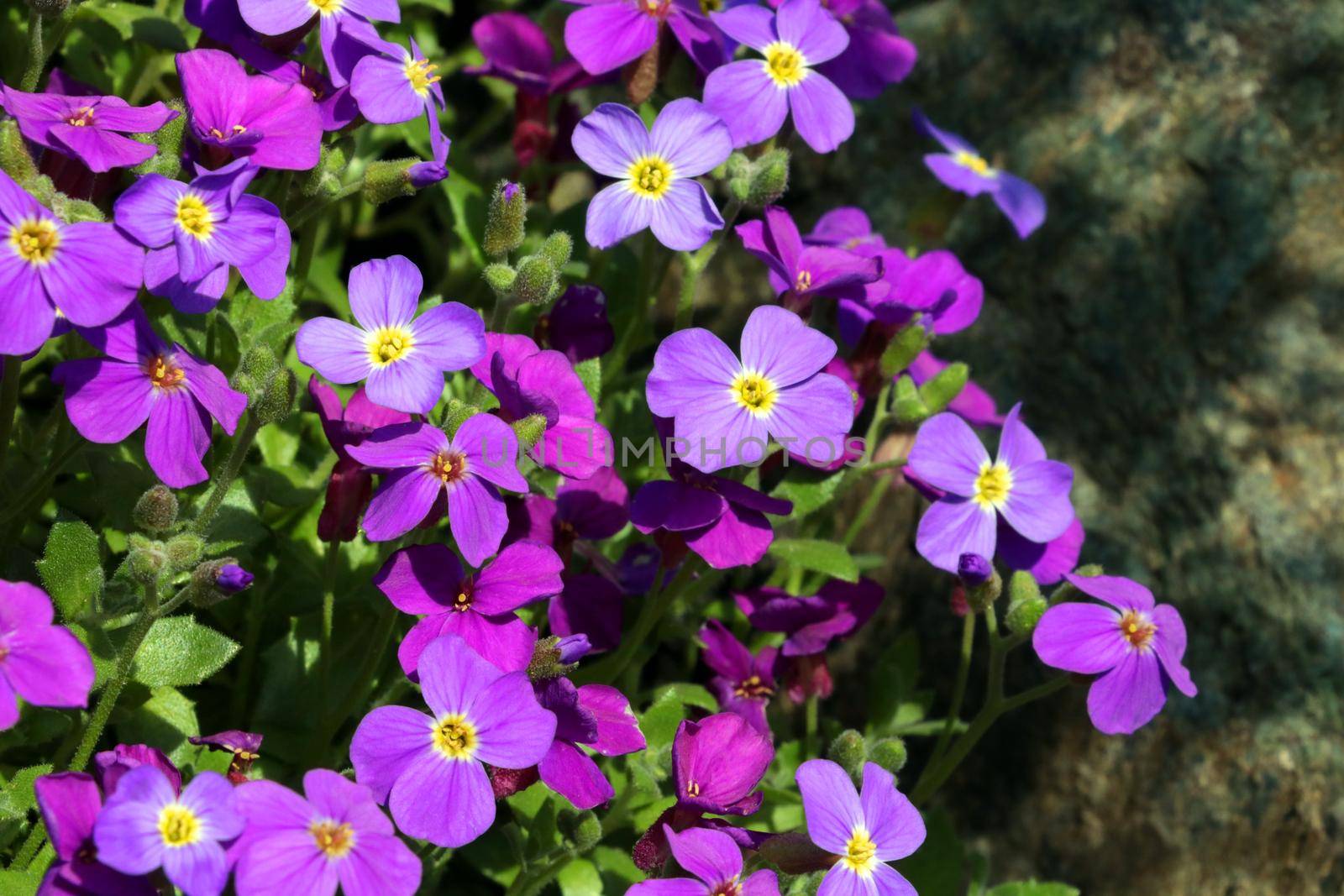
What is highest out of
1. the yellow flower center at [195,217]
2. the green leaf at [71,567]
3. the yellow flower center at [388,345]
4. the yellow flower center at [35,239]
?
the yellow flower center at [195,217]

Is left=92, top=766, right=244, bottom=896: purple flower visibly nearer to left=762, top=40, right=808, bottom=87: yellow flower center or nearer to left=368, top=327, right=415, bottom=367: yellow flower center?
left=368, top=327, right=415, bottom=367: yellow flower center

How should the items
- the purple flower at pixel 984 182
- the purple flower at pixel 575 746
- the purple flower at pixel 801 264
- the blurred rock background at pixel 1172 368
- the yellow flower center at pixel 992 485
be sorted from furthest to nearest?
the purple flower at pixel 984 182
the blurred rock background at pixel 1172 368
the yellow flower center at pixel 992 485
the purple flower at pixel 801 264
the purple flower at pixel 575 746

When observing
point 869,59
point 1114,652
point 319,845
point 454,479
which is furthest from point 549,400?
point 869,59

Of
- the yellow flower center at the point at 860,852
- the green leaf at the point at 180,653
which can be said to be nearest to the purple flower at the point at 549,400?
the green leaf at the point at 180,653

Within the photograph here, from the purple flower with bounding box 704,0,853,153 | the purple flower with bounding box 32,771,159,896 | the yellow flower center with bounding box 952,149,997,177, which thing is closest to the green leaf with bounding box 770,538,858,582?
the purple flower with bounding box 704,0,853,153

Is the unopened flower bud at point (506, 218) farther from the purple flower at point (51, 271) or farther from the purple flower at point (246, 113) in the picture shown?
the purple flower at point (51, 271)

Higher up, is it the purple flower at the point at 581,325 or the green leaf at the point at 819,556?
the purple flower at the point at 581,325
